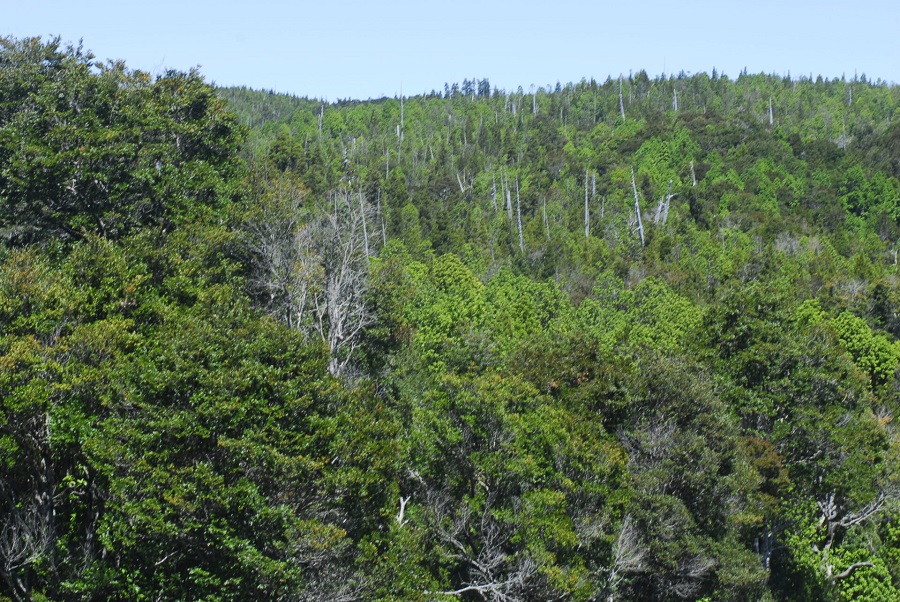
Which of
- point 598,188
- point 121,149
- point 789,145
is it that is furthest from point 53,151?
point 789,145

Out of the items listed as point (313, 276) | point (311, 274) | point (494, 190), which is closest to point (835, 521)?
point (313, 276)

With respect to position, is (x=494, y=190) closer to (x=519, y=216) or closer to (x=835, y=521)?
(x=519, y=216)

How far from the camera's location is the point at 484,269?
2908 inches

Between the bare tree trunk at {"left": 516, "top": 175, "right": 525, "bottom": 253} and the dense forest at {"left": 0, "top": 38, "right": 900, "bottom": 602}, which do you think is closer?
the dense forest at {"left": 0, "top": 38, "right": 900, "bottom": 602}

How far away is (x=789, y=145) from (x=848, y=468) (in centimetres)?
10781

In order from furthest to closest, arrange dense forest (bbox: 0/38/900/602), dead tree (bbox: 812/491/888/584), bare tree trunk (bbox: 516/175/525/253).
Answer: bare tree trunk (bbox: 516/175/525/253) → dead tree (bbox: 812/491/888/584) → dense forest (bbox: 0/38/900/602)

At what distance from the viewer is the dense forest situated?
1747cm

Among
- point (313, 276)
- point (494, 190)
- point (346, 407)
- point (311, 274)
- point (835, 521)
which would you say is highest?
point (494, 190)

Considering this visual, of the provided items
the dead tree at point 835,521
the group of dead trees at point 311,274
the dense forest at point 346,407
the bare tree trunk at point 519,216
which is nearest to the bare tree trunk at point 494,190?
the bare tree trunk at point 519,216

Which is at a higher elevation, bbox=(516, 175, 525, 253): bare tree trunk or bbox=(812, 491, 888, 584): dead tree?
bbox=(516, 175, 525, 253): bare tree trunk

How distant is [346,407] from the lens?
20.4m

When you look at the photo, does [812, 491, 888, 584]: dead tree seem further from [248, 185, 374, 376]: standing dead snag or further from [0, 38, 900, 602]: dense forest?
[248, 185, 374, 376]: standing dead snag

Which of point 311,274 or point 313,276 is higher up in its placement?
point 311,274

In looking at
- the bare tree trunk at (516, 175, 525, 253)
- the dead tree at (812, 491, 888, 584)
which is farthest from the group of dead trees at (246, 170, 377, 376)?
the bare tree trunk at (516, 175, 525, 253)
